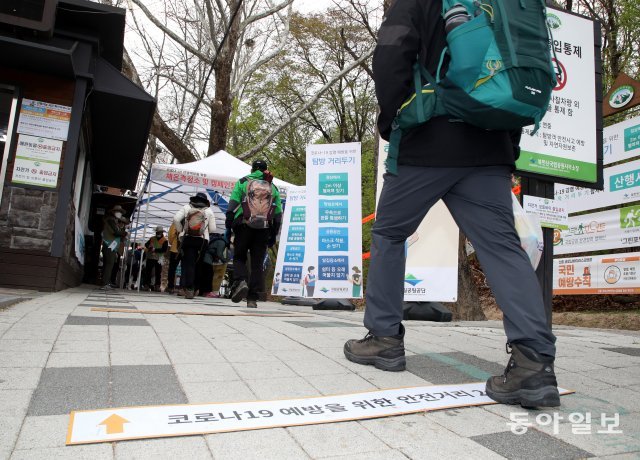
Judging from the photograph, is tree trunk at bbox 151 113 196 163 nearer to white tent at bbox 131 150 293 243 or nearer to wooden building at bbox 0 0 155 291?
white tent at bbox 131 150 293 243

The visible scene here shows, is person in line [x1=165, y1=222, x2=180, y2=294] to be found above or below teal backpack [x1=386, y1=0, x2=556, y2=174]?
below

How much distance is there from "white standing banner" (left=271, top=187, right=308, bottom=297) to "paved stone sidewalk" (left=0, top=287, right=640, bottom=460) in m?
5.39

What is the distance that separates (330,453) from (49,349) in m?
1.79

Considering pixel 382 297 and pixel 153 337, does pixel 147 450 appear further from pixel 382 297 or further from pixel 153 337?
pixel 153 337

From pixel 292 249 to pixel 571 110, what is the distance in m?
6.54

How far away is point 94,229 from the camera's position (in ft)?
49.1

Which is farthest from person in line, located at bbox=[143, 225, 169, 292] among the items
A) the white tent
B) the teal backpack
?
the teal backpack

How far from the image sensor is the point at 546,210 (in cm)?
341

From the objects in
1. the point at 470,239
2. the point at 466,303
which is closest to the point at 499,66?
the point at 470,239

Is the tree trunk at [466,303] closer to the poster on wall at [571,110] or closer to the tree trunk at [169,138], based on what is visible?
the poster on wall at [571,110]

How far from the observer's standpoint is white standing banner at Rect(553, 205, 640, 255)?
8164 millimetres

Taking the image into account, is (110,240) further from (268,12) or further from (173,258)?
(268,12)

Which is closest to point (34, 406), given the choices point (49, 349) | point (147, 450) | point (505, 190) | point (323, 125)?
point (147, 450)

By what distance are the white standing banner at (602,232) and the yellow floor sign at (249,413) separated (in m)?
6.65
